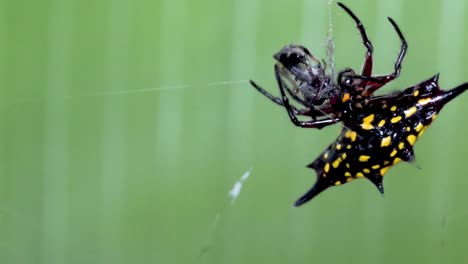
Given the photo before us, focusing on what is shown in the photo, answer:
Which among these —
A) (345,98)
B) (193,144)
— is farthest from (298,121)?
(193,144)

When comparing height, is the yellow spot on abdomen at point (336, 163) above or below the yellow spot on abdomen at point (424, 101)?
below

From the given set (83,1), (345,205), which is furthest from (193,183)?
(83,1)

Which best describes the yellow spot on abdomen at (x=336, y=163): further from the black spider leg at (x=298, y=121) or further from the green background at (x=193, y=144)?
the green background at (x=193, y=144)

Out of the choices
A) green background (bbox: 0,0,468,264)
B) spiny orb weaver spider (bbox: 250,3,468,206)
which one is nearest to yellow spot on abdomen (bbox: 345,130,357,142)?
spiny orb weaver spider (bbox: 250,3,468,206)

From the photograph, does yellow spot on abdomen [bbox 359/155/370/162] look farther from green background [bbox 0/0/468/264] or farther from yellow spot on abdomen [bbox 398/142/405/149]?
green background [bbox 0/0/468/264]

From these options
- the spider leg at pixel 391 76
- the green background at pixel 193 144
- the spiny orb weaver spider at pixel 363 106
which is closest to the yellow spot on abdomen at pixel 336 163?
the spiny orb weaver spider at pixel 363 106

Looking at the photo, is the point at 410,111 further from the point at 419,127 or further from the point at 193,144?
the point at 193,144
